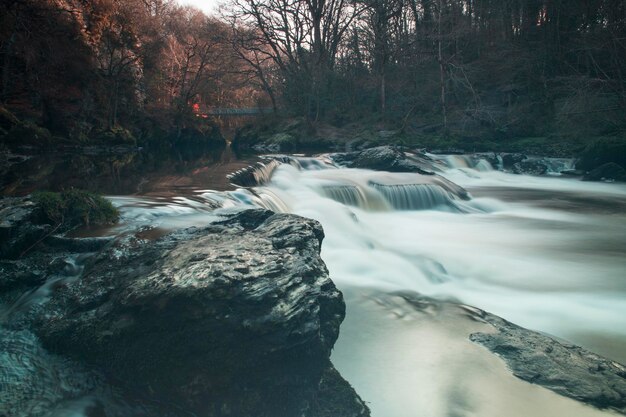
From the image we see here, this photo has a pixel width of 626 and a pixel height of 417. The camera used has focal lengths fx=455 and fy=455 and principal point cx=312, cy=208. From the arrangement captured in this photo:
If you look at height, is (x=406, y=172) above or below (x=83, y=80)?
below

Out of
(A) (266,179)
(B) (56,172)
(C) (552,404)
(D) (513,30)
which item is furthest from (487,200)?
(D) (513,30)

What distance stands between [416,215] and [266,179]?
4.57 metres

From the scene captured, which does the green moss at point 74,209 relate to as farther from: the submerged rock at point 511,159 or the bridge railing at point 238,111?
the bridge railing at point 238,111

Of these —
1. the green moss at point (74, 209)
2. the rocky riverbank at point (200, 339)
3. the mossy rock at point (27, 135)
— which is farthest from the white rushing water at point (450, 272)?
the mossy rock at point (27, 135)

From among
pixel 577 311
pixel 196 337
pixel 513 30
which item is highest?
pixel 513 30

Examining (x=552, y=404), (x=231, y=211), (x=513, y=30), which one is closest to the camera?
(x=552, y=404)

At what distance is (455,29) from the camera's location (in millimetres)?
23859

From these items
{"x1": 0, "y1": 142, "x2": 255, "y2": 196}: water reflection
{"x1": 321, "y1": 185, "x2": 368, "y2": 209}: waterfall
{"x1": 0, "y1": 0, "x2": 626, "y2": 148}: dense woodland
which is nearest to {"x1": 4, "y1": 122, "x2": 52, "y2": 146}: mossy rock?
{"x1": 0, "y1": 0, "x2": 626, "y2": 148}: dense woodland

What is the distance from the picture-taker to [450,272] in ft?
24.7

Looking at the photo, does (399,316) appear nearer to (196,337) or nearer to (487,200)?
(196,337)

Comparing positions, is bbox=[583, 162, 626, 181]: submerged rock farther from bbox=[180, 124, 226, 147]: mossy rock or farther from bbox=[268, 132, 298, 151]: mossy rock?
bbox=[180, 124, 226, 147]: mossy rock

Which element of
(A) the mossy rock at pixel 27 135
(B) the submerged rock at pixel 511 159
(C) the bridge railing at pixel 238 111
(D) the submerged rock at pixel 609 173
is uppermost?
(C) the bridge railing at pixel 238 111

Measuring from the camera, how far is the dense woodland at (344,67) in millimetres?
20391

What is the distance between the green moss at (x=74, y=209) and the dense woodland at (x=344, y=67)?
11.9m
